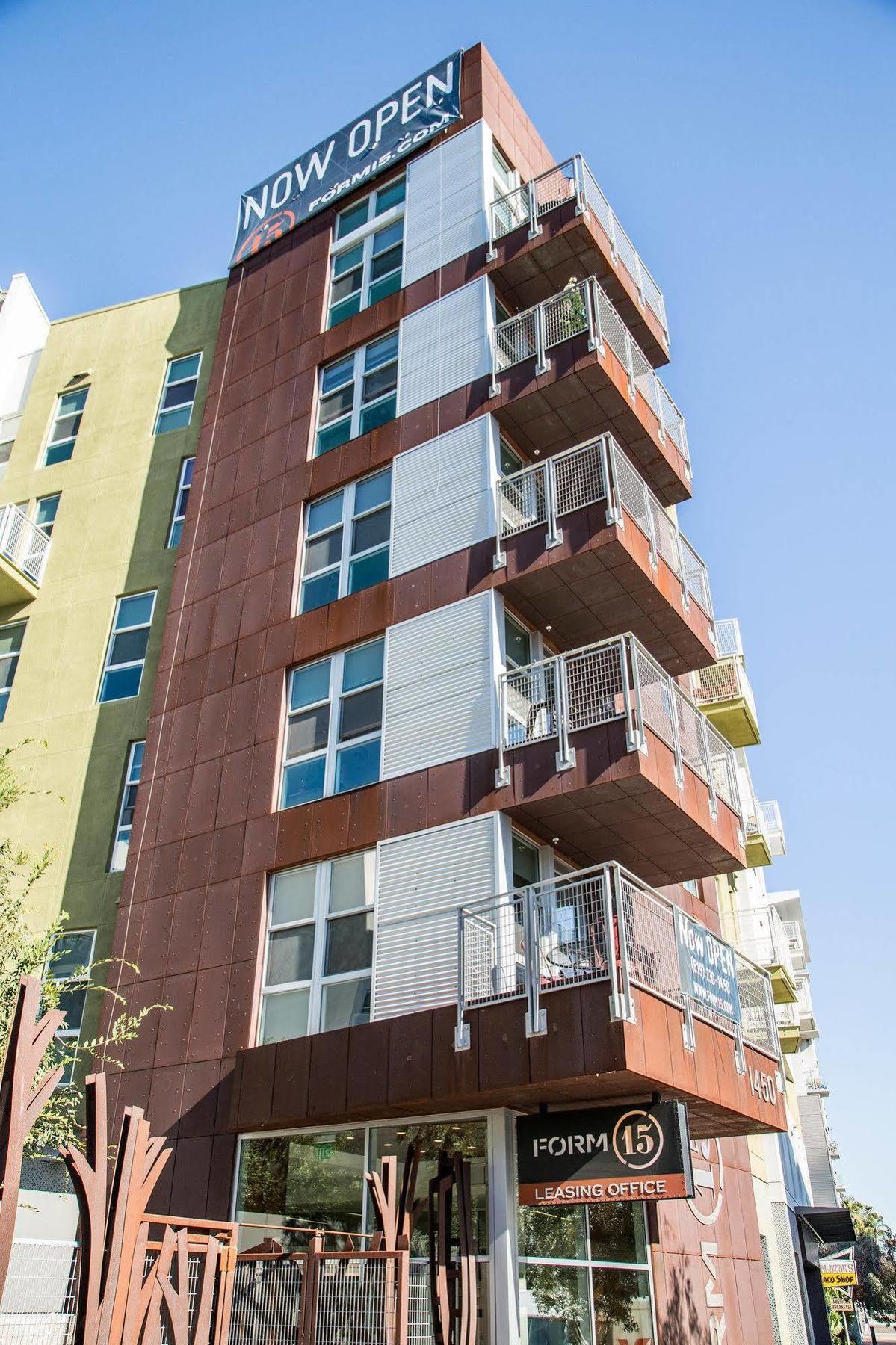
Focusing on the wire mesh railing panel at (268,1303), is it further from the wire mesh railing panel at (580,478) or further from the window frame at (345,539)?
the wire mesh railing panel at (580,478)

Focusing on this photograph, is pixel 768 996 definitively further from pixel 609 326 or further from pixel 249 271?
pixel 249 271

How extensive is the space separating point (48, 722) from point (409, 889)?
10.0 meters

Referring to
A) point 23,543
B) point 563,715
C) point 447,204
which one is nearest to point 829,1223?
point 563,715

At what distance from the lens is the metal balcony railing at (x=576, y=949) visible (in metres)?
11.1

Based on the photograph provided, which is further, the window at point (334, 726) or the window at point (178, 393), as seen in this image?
the window at point (178, 393)

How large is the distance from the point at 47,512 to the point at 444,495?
11.7m

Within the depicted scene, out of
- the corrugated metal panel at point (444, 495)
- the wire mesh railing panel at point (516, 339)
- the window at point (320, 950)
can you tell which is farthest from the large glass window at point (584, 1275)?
the wire mesh railing panel at point (516, 339)

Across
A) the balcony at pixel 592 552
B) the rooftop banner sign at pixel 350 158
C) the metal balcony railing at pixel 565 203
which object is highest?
the rooftop banner sign at pixel 350 158

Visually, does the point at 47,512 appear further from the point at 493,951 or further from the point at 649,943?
the point at 649,943

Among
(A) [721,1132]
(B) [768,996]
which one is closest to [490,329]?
(B) [768,996]

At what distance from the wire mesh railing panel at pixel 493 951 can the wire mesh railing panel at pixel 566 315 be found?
30.2ft

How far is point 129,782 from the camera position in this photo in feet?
62.7

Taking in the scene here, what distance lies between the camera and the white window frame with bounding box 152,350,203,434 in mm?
23359

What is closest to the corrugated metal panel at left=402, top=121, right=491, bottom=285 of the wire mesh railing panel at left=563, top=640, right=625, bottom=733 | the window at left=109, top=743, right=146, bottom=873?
the wire mesh railing panel at left=563, top=640, right=625, bottom=733
